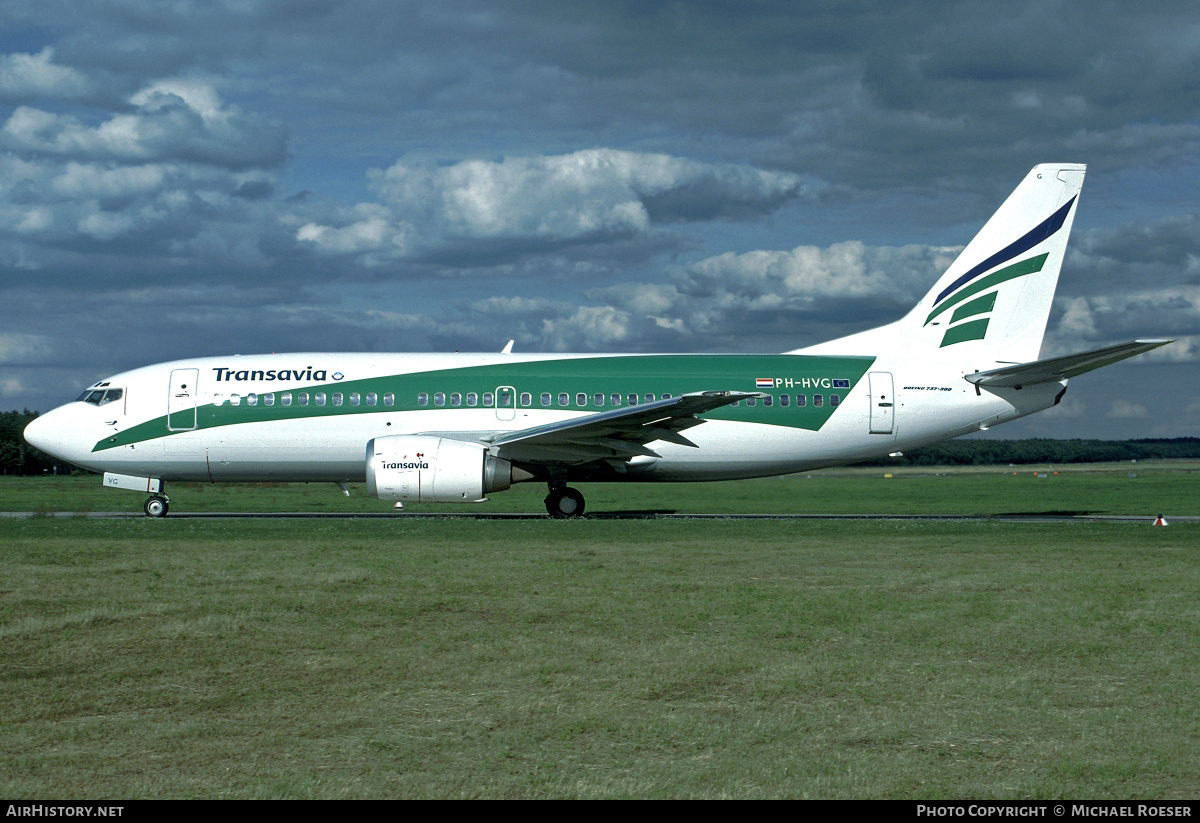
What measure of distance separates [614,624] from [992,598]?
4.39 m

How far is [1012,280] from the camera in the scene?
88.4ft

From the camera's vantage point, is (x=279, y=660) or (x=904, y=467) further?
(x=904, y=467)

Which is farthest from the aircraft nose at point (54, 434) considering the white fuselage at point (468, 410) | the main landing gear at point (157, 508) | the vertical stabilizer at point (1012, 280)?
the vertical stabilizer at point (1012, 280)

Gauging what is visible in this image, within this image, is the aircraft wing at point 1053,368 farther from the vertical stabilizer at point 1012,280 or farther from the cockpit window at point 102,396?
the cockpit window at point 102,396

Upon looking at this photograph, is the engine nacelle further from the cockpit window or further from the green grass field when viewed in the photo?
the green grass field

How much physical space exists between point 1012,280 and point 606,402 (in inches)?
438

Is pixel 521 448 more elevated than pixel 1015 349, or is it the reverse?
pixel 1015 349

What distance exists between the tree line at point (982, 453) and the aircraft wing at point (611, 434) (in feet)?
162

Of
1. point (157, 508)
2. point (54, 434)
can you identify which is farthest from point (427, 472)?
point (54, 434)

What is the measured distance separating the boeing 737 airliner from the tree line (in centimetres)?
4399
